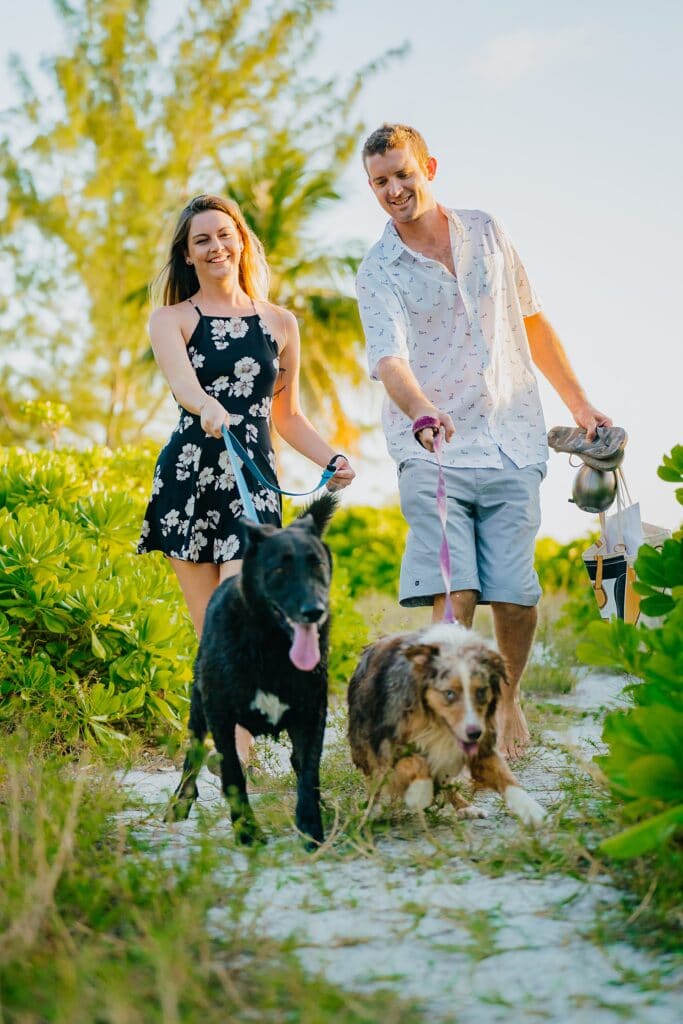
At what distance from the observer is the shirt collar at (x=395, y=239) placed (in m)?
5.44

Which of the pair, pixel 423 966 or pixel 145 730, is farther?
pixel 145 730

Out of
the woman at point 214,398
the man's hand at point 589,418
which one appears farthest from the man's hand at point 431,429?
the man's hand at point 589,418

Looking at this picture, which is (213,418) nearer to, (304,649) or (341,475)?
→ (341,475)

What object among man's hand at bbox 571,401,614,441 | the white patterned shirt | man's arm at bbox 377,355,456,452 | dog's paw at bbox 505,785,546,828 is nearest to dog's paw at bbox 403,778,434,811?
dog's paw at bbox 505,785,546,828

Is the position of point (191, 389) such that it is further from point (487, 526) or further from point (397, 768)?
point (397, 768)

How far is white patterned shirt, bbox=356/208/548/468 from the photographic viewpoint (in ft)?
17.5

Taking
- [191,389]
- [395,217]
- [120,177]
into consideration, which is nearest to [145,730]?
[191,389]

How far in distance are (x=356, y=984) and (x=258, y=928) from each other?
0.48 m

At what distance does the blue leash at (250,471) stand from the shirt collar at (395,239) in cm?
119

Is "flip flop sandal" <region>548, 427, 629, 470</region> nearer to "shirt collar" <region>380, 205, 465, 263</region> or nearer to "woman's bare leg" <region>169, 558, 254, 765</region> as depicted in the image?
"shirt collar" <region>380, 205, 465, 263</region>

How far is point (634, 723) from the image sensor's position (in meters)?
3.14

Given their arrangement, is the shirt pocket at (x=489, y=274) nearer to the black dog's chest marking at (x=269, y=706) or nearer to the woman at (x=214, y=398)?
the woman at (x=214, y=398)

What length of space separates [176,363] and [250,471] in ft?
2.06

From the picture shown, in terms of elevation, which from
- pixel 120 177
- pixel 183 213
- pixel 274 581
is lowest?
pixel 274 581
